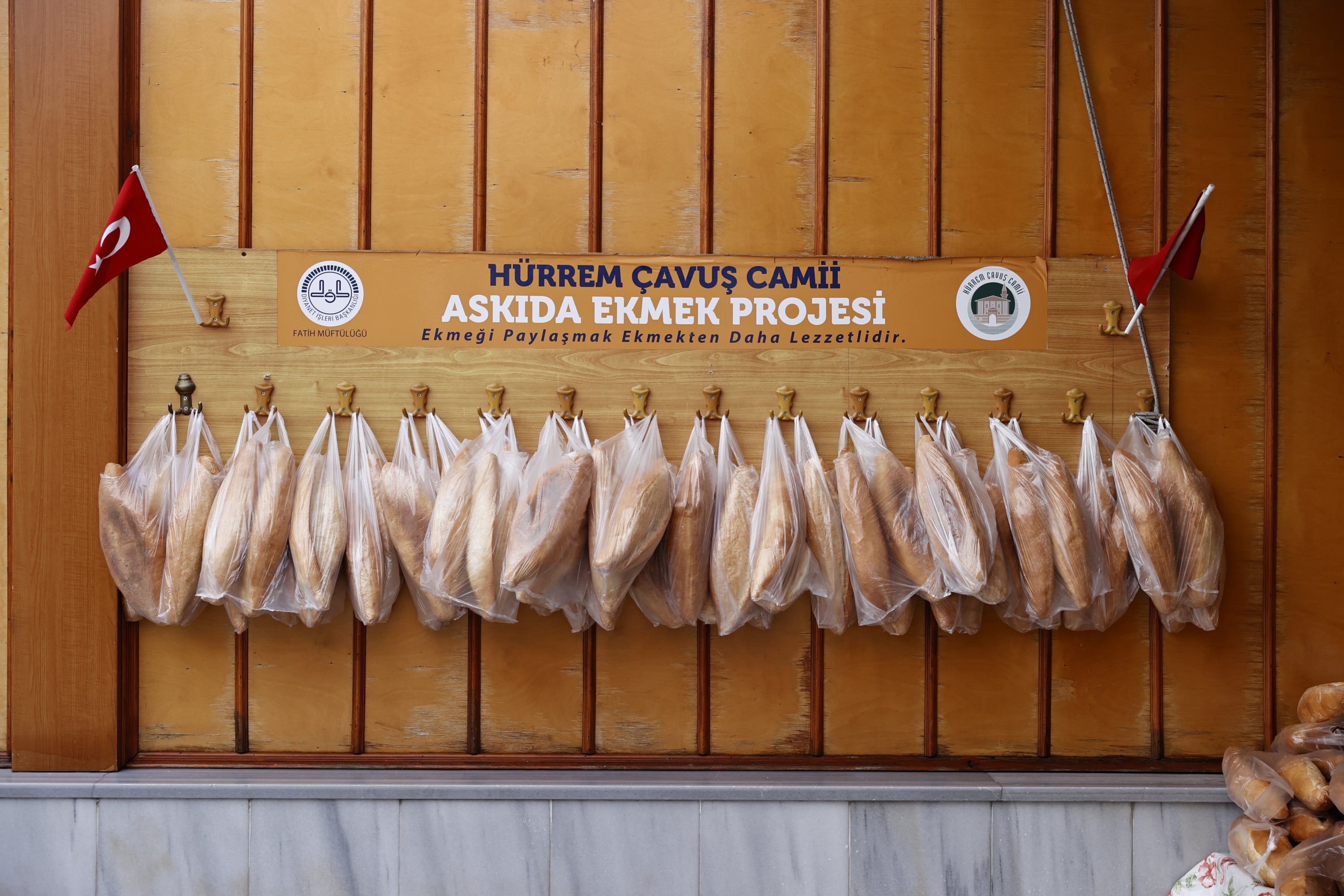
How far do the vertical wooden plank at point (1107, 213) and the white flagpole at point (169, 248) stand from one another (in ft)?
10.1

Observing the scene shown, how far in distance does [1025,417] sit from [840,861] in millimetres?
1678

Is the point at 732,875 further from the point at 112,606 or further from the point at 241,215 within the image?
the point at 241,215

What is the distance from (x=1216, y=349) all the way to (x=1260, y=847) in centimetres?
166

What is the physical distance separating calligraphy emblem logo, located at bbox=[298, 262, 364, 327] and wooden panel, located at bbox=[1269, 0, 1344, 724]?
3.13 m

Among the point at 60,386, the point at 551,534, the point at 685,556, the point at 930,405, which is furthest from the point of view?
the point at 930,405

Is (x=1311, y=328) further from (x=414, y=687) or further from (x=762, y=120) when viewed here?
(x=414, y=687)

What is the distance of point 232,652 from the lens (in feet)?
9.07

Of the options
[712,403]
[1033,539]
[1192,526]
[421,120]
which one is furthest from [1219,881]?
Answer: [421,120]

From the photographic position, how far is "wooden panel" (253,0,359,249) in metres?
2.78

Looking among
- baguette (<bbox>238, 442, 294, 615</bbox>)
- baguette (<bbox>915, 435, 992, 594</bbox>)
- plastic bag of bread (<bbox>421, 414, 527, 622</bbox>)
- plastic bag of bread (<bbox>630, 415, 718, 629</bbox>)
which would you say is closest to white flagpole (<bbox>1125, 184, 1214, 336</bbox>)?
baguette (<bbox>915, 435, 992, 594</bbox>)

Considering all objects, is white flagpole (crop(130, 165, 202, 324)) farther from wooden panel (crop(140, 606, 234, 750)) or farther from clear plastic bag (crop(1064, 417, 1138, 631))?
clear plastic bag (crop(1064, 417, 1138, 631))

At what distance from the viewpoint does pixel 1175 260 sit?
2.70 m

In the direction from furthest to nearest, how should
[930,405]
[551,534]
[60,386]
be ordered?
[930,405]
[60,386]
[551,534]

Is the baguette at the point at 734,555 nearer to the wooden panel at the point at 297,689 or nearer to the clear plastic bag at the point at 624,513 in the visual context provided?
the clear plastic bag at the point at 624,513
